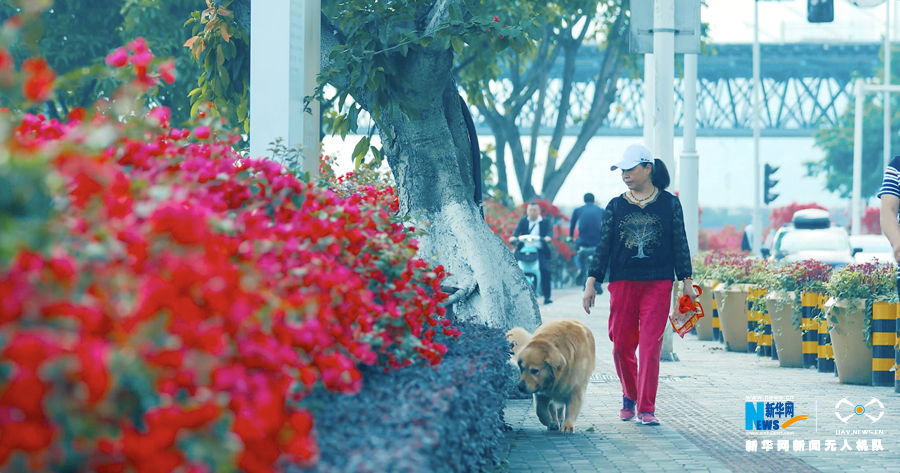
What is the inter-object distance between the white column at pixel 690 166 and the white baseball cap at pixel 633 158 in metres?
5.06

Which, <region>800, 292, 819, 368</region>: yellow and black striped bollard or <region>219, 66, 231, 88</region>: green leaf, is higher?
<region>219, 66, 231, 88</region>: green leaf

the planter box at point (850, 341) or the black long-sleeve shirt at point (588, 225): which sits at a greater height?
the black long-sleeve shirt at point (588, 225)

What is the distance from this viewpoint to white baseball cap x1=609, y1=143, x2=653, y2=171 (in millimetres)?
6902

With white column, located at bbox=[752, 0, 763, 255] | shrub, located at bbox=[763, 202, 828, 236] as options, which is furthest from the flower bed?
shrub, located at bbox=[763, 202, 828, 236]

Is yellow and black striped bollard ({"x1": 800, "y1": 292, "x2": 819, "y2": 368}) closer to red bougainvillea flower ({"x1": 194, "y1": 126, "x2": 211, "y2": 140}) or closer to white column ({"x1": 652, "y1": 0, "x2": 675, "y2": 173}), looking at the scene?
white column ({"x1": 652, "y1": 0, "x2": 675, "y2": 173})

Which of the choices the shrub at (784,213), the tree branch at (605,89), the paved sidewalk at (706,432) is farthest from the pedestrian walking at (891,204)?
the shrub at (784,213)

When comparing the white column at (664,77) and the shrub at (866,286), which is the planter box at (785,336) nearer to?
the white column at (664,77)

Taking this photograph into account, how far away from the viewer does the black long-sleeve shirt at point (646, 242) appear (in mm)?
6887

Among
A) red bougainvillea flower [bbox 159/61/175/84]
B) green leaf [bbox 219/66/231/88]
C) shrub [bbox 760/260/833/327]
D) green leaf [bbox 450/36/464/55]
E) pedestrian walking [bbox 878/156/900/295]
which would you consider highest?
green leaf [bbox 450/36/464/55]

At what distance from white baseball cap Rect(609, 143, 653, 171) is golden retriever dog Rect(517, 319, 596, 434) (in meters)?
1.09

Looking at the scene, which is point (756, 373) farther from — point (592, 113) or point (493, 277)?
point (592, 113)

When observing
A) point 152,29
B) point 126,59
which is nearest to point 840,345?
point 126,59

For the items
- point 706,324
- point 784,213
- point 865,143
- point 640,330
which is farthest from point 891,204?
point 865,143

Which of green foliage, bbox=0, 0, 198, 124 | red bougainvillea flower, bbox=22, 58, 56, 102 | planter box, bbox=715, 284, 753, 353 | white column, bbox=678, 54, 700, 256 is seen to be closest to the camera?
red bougainvillea flower, bbox=22, 58, 56, 102
